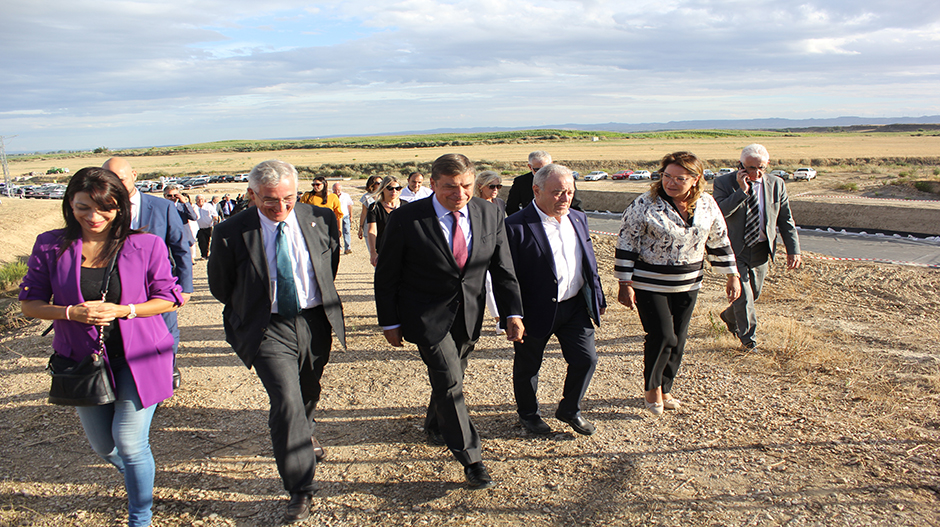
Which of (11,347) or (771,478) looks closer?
(771,478)

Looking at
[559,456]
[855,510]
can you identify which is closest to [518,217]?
[559,456]

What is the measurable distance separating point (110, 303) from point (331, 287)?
3.57ft

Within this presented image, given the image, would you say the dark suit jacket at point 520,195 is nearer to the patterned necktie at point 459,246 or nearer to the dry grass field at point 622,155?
the patterned necktie at point 459,246

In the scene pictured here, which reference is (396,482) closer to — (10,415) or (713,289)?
(10,415)

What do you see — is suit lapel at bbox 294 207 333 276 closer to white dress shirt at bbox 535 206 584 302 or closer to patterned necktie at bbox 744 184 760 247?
white dress shirt at bbox 535 206 584 302

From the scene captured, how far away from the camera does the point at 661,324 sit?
4027 millimetres

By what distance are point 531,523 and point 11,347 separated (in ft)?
20.6

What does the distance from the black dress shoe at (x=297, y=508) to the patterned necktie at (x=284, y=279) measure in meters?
0.96

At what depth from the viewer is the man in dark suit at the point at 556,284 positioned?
3797 millimetres

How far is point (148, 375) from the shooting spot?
2.92 metres

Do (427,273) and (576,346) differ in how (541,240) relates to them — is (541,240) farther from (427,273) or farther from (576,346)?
(427,273)

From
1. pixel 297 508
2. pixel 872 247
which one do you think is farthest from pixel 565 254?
pixel 872 247

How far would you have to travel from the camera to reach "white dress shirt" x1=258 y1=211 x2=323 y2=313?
325 cm

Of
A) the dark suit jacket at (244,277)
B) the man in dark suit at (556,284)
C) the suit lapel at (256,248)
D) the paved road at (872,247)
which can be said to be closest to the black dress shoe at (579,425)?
the man in dark suit at (556,284)
